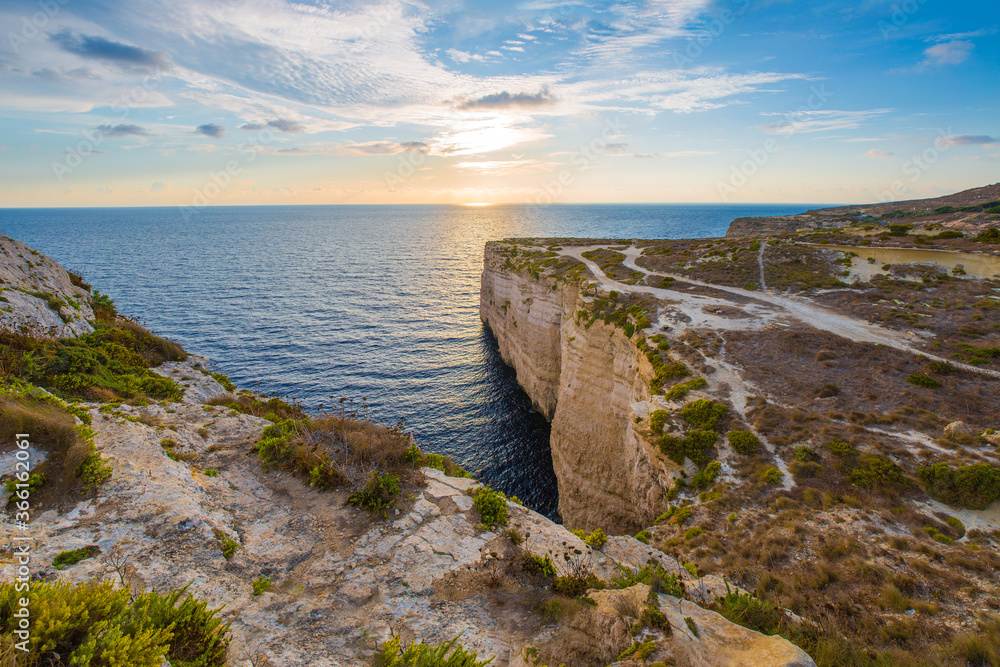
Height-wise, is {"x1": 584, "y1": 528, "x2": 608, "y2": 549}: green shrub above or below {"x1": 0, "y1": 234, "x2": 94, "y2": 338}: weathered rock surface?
below

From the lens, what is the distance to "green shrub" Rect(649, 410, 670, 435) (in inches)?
840

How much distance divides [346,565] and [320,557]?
91 centimetres

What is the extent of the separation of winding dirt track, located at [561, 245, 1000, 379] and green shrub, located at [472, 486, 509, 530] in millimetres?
25932

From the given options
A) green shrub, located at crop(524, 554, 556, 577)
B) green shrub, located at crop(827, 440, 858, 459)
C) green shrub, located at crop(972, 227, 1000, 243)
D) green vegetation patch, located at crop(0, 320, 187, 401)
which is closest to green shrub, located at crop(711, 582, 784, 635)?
green shrub, located at crop(524, 554, 556, 577)

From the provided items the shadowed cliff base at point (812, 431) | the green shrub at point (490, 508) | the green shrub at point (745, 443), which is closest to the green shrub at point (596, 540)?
the shadowed cliff base at point (812, 431)

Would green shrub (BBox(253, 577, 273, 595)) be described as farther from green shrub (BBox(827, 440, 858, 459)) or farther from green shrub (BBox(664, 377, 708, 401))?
green shrub (BBox(827, 440, 858, 459))

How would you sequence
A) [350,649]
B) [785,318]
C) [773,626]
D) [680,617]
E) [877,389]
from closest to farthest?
[350,649], [680,617], [773,626], [877,389], [785,318]

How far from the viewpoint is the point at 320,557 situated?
472 inches

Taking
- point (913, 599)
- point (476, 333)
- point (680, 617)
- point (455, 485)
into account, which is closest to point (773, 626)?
point (680, 617)

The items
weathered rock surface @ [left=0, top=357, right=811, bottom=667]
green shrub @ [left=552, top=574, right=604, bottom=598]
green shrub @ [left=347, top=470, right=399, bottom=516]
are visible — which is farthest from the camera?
green shrub @ [left=347, top=470, right=399, bottom=516]

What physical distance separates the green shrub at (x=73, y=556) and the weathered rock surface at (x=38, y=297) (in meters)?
20.9

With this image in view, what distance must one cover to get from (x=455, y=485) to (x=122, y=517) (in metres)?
10.3

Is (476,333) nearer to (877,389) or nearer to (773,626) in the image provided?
(877,389)

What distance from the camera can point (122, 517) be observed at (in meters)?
11.2
